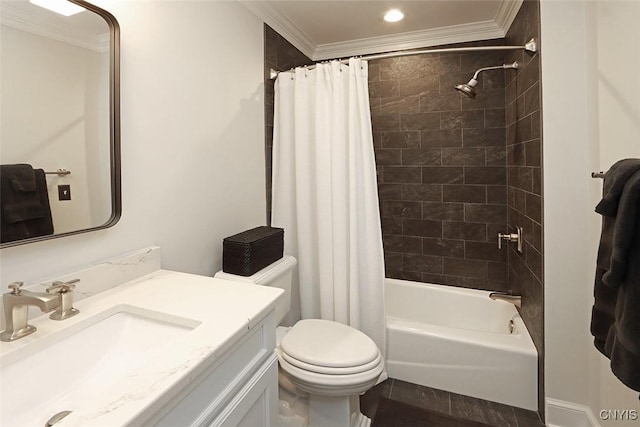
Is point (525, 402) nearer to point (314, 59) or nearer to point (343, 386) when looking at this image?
point (343, 386)

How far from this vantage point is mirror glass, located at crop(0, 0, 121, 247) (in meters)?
0.89

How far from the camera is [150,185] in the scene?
135 centimetres

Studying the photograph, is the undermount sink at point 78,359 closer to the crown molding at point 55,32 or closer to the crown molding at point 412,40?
the crown molding at point 55,32

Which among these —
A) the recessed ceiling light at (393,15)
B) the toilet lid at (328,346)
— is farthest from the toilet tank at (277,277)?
the recessed ceiling light at (393,15)

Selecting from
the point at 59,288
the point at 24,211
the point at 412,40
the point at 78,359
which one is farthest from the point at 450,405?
the point at 412,40

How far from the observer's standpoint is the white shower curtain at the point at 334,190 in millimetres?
1896

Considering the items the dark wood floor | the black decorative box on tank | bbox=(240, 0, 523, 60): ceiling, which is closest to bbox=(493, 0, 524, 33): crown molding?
bbox=(240, 0, 523, 60): ceiling

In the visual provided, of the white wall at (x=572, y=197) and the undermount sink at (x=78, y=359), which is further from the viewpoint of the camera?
the white wall at (x=572, y=197)

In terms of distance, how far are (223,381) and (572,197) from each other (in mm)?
1752

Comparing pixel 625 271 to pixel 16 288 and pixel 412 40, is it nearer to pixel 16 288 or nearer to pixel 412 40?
pixel 16 288

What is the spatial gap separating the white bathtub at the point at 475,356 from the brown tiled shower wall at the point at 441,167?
0.99 feet

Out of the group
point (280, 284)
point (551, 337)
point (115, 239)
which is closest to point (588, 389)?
point (551, 337)

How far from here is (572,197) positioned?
1.59 metres

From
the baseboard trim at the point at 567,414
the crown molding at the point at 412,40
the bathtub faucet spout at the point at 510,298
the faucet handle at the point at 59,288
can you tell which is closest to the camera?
the faucet handle at the point at 59,288
